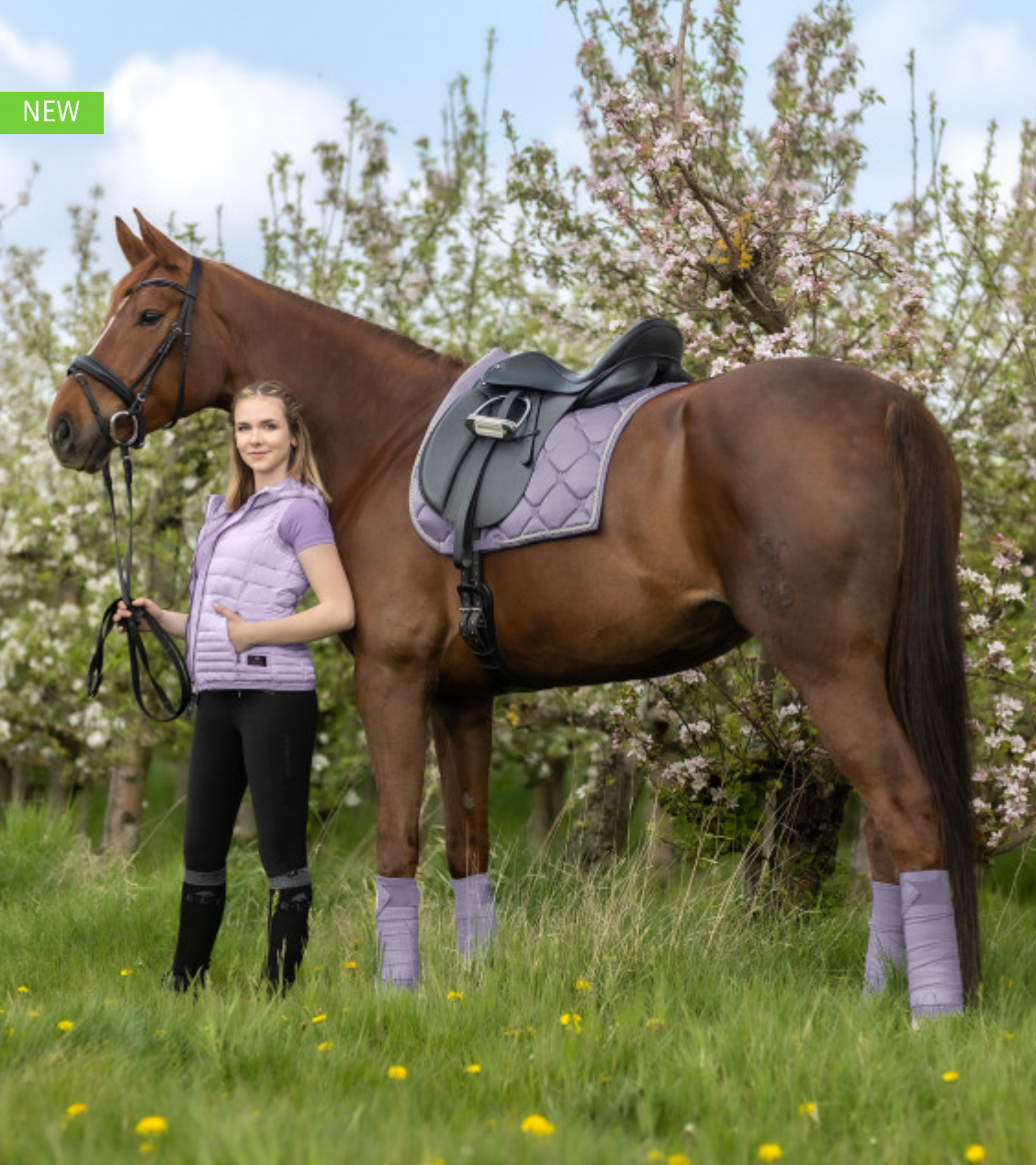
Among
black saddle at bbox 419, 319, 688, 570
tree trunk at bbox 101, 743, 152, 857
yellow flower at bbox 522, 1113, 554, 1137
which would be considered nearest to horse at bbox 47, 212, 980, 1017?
black saddle at bbox 419, 319, 688, 570

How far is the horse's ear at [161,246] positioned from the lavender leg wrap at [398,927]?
7.82ft

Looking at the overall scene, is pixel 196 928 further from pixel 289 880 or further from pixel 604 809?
pixel 604 809

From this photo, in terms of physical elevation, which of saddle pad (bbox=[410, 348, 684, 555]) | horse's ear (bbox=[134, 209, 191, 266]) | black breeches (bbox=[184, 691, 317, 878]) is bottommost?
black breeches (bbox=[184, 691, 317, 878])

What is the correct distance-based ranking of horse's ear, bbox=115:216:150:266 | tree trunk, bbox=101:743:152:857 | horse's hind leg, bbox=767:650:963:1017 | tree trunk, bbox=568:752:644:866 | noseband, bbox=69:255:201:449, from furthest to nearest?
tree trunk, bbox=101:743:152:857, tree trunk, bbox=568:752:644:866, horse's ear, bbox=115:216:150:266, noseband, bbox=69:255:201:449, horse's hind leg, bbox=767:650:963:1017

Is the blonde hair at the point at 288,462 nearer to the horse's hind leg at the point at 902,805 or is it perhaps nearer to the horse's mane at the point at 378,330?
the horse's mane at the point at 378,330

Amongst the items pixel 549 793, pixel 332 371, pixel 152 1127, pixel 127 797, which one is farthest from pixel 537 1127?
pixel 549 793

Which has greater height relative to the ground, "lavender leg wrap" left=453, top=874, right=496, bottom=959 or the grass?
"lavender leg wrap" left=453, top=874, right=496, bottom=959

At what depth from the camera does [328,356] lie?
505 centimetres

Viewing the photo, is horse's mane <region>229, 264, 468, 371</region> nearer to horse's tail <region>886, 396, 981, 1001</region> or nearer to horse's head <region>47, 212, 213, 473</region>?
horse's head <region>47, 212, 213, 473</region>

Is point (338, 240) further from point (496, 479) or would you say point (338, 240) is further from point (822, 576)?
point (822, 576)

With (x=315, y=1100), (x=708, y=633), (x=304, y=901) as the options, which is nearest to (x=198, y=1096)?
(x=315, y=1100)

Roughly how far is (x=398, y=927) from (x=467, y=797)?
58 cm

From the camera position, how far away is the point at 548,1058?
350 centimetres

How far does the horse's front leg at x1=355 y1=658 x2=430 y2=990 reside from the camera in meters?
4.52
